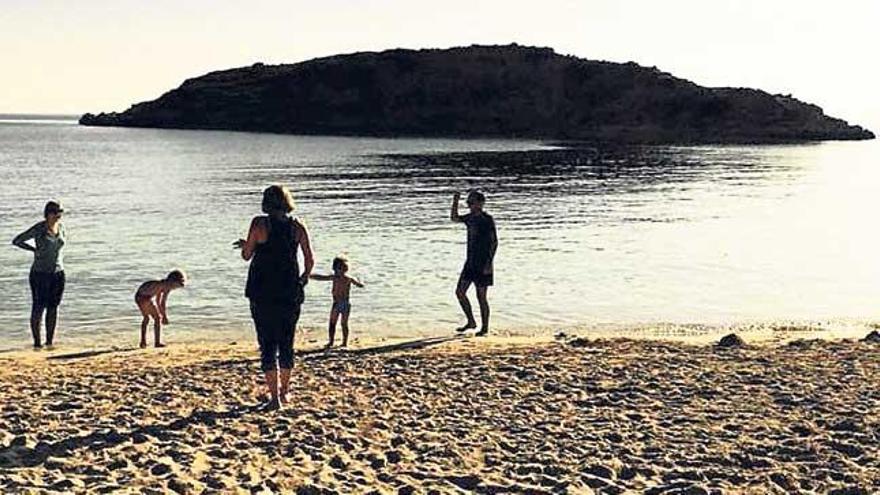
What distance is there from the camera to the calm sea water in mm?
16844

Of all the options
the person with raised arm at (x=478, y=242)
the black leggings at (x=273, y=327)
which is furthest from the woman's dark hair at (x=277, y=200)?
the person with raised arm at (x=478, y=242)

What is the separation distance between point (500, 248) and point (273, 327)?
1754 cm

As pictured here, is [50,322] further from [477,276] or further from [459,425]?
[459,425]

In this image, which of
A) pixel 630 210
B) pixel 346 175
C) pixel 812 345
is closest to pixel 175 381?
pixel 812 345

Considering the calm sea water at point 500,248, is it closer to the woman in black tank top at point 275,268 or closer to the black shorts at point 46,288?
the black shorts at point 46,288

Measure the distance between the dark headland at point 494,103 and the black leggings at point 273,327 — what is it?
12066 cm

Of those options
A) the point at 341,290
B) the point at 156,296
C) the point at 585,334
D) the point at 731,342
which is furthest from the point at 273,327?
the point at 585,334

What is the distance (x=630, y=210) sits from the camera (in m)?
36.9

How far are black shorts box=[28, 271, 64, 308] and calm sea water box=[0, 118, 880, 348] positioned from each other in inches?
56.5

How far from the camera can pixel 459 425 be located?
8375 mm

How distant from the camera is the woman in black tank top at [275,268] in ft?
26.4

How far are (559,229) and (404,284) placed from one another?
1145 centimetres

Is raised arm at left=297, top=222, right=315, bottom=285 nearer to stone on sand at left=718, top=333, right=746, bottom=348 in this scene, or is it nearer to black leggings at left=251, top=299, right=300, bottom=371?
black leggings at left=251, top=299, right=300, bottom=371

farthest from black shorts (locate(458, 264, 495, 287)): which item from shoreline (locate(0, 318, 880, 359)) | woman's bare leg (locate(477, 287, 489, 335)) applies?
shoreline (locate(0, 318, 880, 359))
